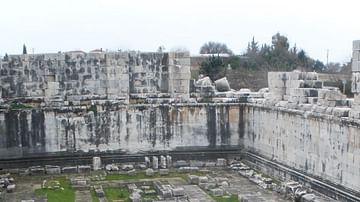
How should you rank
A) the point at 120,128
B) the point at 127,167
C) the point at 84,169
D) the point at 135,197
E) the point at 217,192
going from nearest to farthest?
the point at 135,197, the point at 217,192, the point at 84,169, the point at 127,167, the point at 120,128

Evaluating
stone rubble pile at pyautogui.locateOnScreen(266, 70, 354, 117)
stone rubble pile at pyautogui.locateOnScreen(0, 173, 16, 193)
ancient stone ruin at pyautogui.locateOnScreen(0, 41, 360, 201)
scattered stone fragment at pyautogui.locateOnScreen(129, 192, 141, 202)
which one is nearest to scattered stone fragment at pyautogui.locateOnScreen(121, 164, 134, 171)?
ancient stone ruin at pyautogui.locateOnScreen(0, 41, 360, 201)

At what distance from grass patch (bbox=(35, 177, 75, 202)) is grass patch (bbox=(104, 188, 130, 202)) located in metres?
1.01

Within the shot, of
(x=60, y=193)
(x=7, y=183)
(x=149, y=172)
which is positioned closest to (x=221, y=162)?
(x=149, y=172)

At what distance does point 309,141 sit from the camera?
15742 mm

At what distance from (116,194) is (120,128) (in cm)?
476

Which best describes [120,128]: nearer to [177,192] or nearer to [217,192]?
[177,192]

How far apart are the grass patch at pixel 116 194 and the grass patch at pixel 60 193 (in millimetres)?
1014

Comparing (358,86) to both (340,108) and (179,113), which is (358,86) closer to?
(340,108)

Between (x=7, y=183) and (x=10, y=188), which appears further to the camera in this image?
(x=7, y=183)

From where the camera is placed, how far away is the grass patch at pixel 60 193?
49.7ft

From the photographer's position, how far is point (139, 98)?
2077 centimetres

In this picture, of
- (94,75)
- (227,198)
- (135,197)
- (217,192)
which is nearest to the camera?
(135,197)

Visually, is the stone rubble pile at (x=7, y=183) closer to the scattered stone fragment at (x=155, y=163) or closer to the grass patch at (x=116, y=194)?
the grass patch at (x=116, y=194)

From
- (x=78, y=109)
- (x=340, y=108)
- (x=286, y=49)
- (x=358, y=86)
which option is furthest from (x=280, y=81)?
(x=286, y=49)
